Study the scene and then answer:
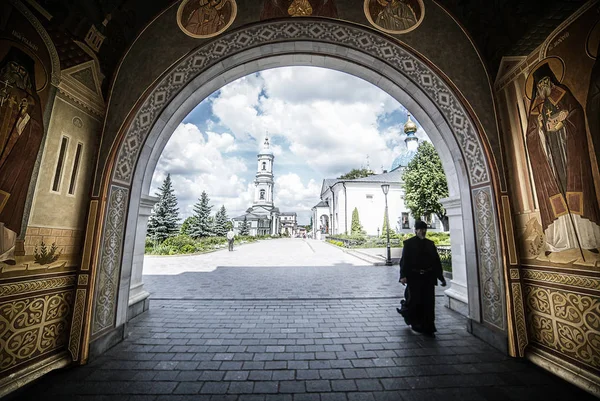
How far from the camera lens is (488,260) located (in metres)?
3.64

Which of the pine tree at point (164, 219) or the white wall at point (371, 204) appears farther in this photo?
the white wall at point (371, 204)

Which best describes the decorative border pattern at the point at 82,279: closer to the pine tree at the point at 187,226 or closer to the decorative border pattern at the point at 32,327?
the decorative border pattern at the point at 32,327

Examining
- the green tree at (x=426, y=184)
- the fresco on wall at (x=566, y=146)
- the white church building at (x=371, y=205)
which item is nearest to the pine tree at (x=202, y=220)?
the white church building at (x=371, y=205)

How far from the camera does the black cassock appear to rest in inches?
159

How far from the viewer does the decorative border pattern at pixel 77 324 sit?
306 cm

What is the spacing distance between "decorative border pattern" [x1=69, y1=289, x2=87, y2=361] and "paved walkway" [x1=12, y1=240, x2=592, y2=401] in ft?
0.80

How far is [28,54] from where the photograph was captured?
8.94ft

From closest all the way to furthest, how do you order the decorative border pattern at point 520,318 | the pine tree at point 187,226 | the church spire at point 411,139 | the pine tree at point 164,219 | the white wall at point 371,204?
the decorative border pattern at point 520,318 → the pine tree at point 164,219 → the pine tree at point 187,226 → the white wall at point 371,204 → the church spire at point 411,139

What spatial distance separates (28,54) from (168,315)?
179 inches

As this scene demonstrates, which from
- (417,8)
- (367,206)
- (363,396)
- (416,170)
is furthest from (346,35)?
(367,206)

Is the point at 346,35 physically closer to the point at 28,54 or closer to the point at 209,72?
the point at 209,72

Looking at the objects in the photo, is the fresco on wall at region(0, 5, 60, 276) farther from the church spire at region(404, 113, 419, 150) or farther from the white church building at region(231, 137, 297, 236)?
the white church building at region(231, 137, 297, 236)

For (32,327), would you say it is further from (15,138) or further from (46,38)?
(46,38)

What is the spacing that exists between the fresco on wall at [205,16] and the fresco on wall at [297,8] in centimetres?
58
